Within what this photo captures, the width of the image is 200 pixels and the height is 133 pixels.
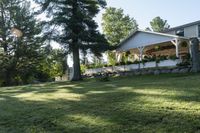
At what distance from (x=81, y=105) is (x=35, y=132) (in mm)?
2241

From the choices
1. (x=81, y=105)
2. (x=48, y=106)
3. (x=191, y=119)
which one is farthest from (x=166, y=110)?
(x=48, y=106)

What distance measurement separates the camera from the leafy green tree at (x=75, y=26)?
29203 millimetres

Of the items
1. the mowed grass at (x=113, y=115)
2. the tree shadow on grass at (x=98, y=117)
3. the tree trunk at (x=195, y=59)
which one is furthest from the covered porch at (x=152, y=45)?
the tree shadow on grass at (x=98, y=117)

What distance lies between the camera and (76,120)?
8211 mm

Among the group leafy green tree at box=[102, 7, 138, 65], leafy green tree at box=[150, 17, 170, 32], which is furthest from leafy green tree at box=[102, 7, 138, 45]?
leafy green tree at box=[150, 17, 170, 32]

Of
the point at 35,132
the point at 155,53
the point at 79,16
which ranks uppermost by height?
the point at 79,16

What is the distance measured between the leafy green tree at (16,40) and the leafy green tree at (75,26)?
12126mm

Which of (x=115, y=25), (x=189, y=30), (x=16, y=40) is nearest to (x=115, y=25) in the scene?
(x=115, y=25)

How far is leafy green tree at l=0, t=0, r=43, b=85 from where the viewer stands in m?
42.2

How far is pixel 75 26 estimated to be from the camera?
29.4 metres

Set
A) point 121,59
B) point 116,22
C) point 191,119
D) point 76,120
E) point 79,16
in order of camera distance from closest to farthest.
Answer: point 191,119, point 76,120, point 79,16, point 121,59, point 116,22

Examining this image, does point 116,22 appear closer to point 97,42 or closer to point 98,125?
point 97,42

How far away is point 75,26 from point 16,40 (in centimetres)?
1488

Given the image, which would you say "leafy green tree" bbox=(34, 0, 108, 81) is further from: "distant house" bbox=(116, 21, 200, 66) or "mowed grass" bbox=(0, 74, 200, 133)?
"mowed grass" bbox=(0, 74, 200, 133)
